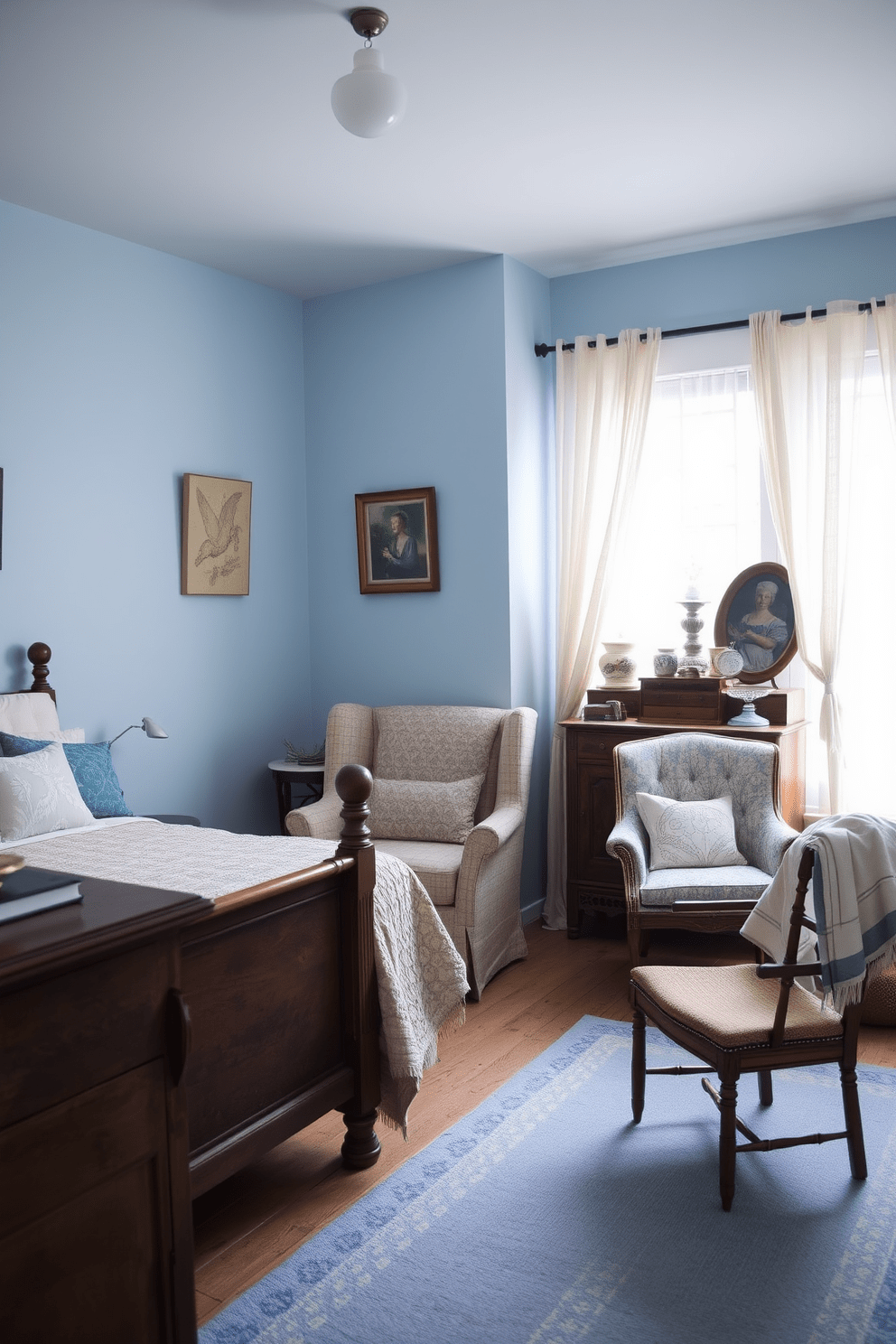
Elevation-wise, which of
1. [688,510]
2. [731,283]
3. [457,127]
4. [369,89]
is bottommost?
[688,510]

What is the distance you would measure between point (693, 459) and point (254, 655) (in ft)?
7.60

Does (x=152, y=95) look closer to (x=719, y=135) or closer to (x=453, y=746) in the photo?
(x=719, y=135)

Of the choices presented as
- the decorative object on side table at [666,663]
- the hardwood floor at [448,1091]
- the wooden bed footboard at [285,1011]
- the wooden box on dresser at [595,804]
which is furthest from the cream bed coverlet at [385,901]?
the decorative object on side table at [666,663]

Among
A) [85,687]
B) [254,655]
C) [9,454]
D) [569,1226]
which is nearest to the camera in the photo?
[569,1226]

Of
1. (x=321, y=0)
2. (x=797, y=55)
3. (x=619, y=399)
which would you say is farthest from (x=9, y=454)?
(x=797, y=55)

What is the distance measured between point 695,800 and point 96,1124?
3040 mm

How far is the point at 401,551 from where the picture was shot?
5.14m

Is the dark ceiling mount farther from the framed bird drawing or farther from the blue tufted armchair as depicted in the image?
the blue tufted armchair

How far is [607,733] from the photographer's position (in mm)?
4617

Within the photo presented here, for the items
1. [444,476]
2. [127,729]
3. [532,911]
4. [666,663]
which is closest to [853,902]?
[666,663]

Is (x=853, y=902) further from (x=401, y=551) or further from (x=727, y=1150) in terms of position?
(x=401, y=551)

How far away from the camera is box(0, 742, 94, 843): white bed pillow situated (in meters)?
3.28

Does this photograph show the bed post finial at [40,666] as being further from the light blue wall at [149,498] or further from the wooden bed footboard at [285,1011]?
the wooden bed footboard at [285,1011]

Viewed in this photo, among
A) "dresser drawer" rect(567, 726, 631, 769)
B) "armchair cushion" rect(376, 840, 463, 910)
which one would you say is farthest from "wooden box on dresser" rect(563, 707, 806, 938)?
"armchair cushion" rect(376, 840, 463, 910)
